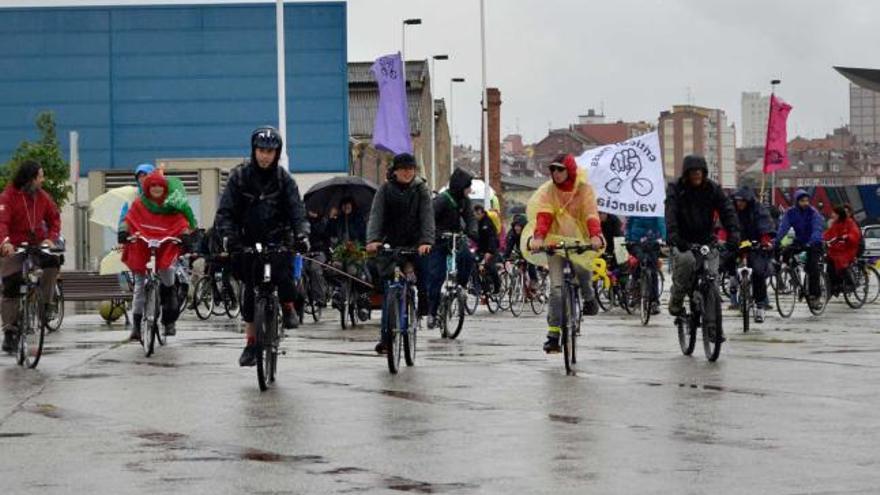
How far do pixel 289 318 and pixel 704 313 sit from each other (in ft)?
13.2

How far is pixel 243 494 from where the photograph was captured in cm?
812

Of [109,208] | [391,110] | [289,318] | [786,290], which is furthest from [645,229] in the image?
[289,318]

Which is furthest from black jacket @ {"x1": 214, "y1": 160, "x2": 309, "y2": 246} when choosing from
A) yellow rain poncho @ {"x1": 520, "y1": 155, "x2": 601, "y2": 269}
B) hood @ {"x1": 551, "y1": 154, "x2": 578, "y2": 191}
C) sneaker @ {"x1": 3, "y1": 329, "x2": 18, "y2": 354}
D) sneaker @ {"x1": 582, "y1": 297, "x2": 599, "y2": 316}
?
sneaker @ {"x1": 3, "y1": 329, "x2": 18, "y2": 354}

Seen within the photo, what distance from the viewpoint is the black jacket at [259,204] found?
13.8 metres

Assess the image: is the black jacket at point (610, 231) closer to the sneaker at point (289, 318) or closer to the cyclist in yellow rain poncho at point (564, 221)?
the cyclist in yellow rain poncho at point (564, 221)

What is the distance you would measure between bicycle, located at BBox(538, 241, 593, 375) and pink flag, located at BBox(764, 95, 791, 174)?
47081mm

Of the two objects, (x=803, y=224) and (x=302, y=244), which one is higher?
(x=803, y=224)

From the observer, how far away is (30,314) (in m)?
16.0

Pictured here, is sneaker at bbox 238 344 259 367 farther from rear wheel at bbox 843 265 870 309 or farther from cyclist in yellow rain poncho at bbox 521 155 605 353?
rear wheel at bbox 843 265 870 309

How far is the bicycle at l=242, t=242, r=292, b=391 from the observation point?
1341 centimetres

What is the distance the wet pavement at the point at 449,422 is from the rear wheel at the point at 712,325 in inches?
5.8

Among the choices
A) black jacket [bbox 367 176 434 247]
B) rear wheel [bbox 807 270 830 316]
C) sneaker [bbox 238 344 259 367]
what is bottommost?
sneaker [bbox 238 344 259 367]

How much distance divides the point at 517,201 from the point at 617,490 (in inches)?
6971

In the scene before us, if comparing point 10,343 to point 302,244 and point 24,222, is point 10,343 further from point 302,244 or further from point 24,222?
point 302,244
